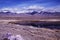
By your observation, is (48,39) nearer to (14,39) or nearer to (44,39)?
(44,39)

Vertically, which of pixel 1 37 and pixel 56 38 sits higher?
pixel 1 37

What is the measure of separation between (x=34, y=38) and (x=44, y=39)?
0.63 m

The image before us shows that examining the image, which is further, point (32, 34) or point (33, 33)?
point (33, 33)

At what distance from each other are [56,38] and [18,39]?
2.75 metres

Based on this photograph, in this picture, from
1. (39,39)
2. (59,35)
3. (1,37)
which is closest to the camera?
(1,37)

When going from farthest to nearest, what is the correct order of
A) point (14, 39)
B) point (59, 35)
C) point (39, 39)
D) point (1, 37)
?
point (59, 35) → point (39, 39) → point (1, 37) → point (14, 39)

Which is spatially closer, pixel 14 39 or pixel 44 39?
pixel 14 39

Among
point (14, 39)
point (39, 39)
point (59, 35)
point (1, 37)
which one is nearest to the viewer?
point (14, 39)

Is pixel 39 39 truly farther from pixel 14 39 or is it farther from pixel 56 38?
pixel 14 39

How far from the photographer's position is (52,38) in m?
8.55

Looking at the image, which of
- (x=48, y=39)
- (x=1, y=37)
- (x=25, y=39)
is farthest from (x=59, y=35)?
(x=1, y=37)

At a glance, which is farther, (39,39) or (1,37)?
(39,39)

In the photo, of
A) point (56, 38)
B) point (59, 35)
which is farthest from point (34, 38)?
point (59, 35)

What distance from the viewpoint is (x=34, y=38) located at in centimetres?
824
